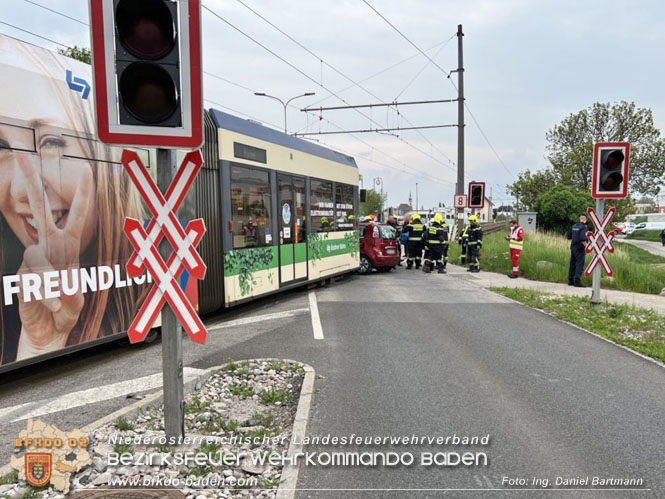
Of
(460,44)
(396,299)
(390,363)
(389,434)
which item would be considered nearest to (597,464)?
(389,434)

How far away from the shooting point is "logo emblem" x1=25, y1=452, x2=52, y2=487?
3.18 m

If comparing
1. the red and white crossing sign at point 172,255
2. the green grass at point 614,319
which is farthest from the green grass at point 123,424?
the green grass at point 614,319

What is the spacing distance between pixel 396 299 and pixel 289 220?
292 cm

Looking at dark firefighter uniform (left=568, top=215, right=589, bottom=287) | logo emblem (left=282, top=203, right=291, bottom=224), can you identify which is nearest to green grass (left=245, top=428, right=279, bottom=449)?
logo emblem (left=282, top=203, right=291, bottom=224)

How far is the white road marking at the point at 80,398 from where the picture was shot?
459 centimetres

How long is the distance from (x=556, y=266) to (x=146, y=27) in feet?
47.7

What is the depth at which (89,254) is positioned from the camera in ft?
18.7

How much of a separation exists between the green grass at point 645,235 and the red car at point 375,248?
51425 millimetres

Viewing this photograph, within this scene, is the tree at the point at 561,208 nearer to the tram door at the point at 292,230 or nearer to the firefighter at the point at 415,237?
the firefighter at the point at 415,237

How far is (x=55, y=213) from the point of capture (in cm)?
530

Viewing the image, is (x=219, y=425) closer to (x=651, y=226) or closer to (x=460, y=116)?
(x=460, y=116)

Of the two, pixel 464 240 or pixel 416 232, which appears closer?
pixel 416 232

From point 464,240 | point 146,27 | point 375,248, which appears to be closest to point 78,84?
point 146,27

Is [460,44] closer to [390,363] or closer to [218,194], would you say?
[218,194]
